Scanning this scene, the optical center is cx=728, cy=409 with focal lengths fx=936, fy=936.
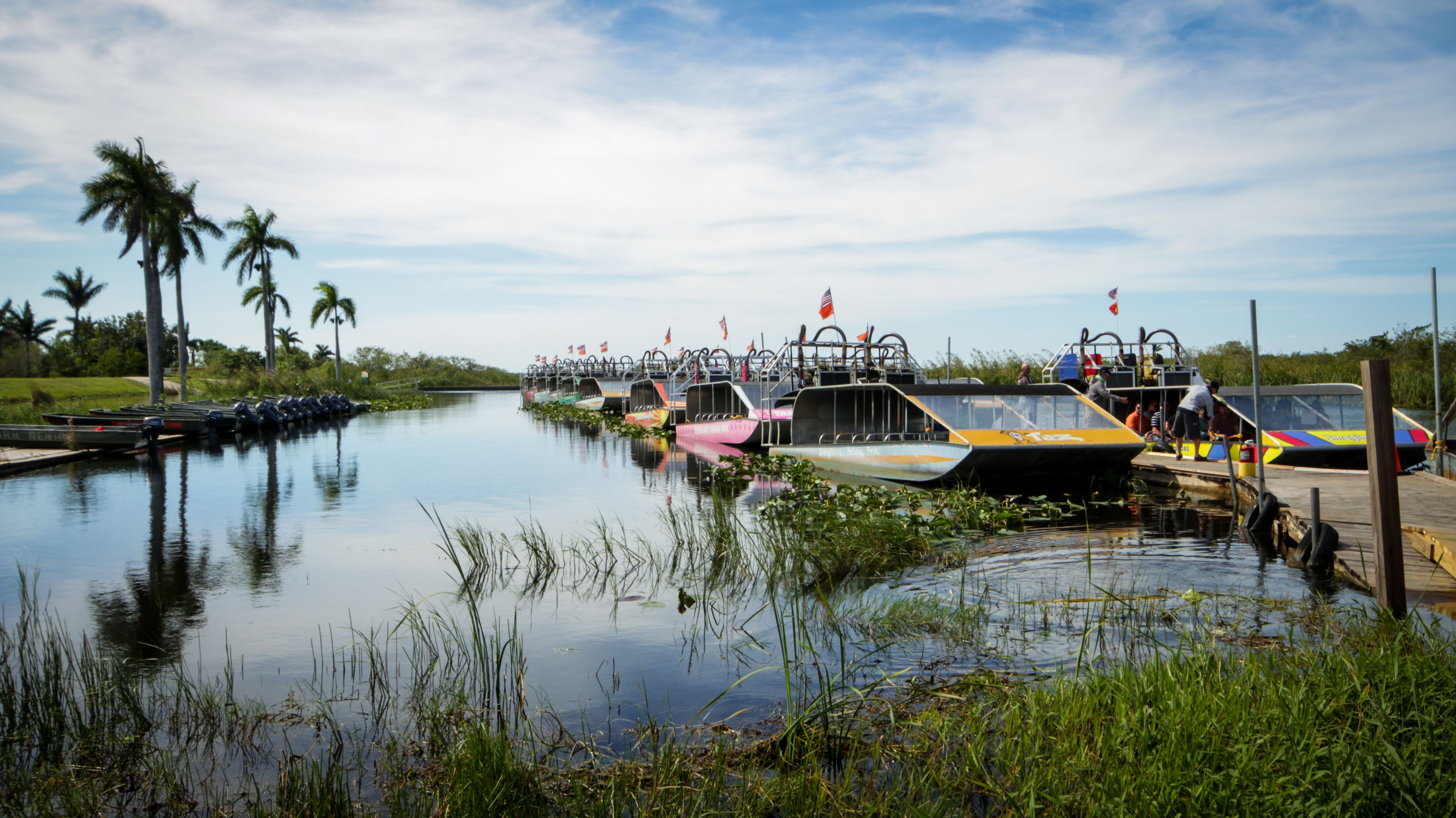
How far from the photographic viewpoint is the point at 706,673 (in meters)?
6.88

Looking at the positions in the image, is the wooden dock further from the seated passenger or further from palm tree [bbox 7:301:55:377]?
palm tree [bbox 7:301:55:377]

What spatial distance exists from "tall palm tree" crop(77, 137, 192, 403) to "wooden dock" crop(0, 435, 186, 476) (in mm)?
12723

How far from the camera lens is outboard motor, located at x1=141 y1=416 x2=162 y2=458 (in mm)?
25297

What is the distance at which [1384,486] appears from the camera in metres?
6.10

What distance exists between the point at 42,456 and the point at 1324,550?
26.0 m

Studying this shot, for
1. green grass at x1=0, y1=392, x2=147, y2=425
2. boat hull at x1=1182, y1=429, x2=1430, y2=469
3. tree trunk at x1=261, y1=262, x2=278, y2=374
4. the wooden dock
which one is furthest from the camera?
tree trunk at x1=261, y1=262, x2=278, y2=374

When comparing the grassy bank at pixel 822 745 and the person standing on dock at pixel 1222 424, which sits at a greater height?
the person standing on dock at pixel 1222 424

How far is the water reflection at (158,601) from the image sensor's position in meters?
7.88

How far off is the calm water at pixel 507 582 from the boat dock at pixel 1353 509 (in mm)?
572

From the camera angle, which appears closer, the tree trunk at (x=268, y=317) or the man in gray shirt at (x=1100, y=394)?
the man in gray shirt at (x=1100, y=394)

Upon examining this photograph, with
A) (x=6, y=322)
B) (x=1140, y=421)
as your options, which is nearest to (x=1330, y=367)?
(x=1140, y=421)

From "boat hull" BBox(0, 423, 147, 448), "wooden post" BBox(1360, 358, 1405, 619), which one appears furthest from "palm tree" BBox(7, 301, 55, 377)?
"wooden post" BBox(1360, 358, 1405, 619)

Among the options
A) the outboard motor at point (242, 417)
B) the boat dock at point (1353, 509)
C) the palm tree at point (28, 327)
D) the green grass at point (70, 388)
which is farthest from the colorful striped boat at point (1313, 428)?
the palm tree at point (28, 327)

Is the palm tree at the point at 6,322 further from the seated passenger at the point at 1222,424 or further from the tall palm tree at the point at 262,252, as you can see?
the seated passenger at the point at 1222,424
